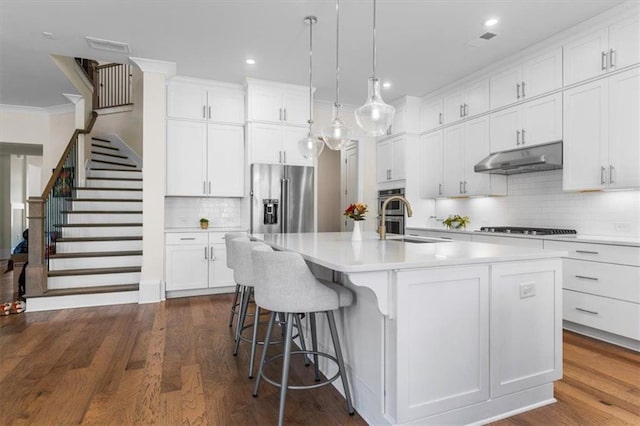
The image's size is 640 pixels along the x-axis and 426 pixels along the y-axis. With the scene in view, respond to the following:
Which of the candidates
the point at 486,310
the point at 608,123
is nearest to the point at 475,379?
the point at 486,310

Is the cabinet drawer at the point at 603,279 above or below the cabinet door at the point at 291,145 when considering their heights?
below

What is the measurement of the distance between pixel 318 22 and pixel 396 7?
0.74 m

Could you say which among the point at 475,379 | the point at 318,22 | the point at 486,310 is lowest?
the point at 475,379

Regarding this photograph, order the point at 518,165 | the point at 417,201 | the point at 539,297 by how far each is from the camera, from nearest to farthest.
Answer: the point at 539,297
the point at 518,165
the point at 417,201

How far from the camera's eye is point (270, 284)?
194 centimetres

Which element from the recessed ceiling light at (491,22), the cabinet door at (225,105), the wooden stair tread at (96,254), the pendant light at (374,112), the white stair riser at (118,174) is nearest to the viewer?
the pendant light at (374,112)

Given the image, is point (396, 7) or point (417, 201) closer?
point (396, 7)

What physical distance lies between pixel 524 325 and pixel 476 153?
323 cm

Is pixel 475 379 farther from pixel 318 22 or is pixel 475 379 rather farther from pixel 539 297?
pixel 318 22

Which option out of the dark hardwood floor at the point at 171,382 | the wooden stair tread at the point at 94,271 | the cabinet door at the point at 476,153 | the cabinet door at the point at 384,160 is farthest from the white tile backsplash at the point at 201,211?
the cabinet door at the point at 476,153

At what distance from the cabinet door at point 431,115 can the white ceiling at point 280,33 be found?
52cm

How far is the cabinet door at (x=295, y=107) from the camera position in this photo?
5270 millimetres

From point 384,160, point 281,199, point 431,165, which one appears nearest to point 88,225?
point 281,199

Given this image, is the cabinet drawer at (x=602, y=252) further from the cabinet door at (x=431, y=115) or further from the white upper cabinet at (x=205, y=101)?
the white upper cabinet at (x=205, y=101)
